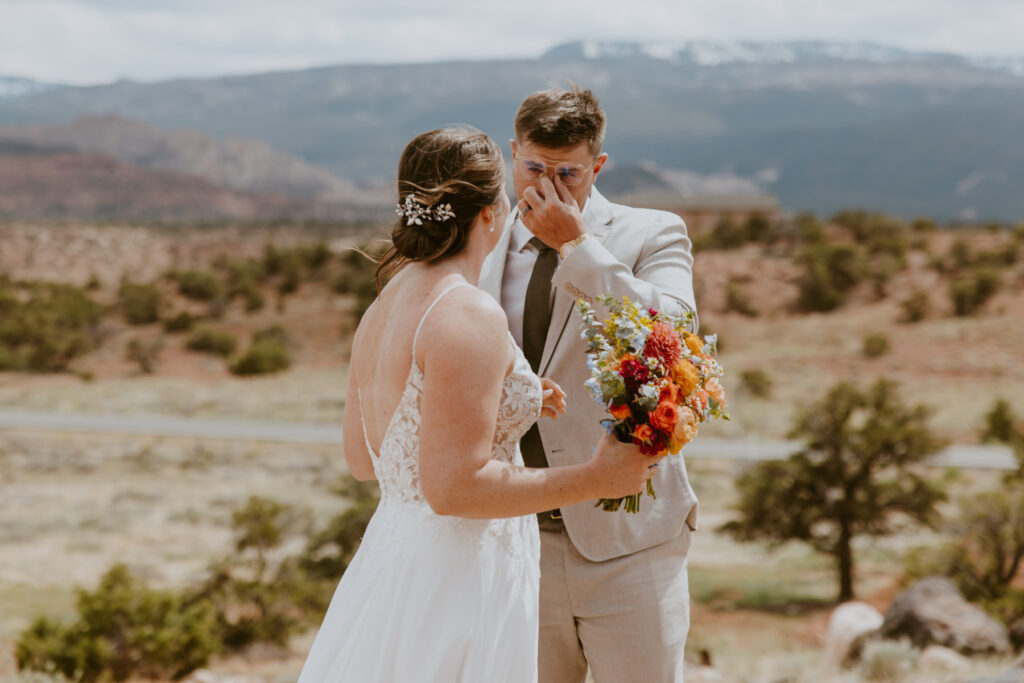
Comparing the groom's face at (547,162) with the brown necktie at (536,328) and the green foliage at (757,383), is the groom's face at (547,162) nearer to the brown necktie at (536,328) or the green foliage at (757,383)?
the brown necktie at (536,328)

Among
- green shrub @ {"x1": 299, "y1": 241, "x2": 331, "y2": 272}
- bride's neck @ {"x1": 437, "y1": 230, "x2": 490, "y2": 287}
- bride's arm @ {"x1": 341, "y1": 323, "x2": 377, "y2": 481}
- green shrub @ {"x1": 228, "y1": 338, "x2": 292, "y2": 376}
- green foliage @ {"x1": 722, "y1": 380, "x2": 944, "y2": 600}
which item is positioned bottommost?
green shrub @ {"x1": 228, "y1": 338, "x2": 292, "y2": 376}

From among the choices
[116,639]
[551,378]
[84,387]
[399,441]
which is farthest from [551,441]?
[84,387]

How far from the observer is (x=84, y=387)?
3152 cm

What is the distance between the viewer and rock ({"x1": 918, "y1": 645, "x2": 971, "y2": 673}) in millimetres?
7156

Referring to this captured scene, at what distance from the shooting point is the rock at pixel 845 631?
29.9 ft

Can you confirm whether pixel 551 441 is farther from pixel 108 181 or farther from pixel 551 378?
pixel 108 181

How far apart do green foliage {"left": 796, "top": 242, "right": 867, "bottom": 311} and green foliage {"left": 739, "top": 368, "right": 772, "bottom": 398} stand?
10925 millimetres

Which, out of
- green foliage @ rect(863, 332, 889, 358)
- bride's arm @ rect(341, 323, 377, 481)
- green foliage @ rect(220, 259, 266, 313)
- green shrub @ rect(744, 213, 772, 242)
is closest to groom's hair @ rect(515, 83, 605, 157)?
bride's arm @ rect(341, 323, 377, 481)

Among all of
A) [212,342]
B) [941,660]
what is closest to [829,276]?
[212,342]

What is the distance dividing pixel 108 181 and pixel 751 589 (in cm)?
13334

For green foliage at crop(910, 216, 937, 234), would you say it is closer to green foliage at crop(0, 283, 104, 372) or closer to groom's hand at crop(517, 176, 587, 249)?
green foliage at crop(0, 283, 104, 372)

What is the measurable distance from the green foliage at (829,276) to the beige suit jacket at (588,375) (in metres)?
37.7

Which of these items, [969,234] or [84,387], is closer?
[84,387]

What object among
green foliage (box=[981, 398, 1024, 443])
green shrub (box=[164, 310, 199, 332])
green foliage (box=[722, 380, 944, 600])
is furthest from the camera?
green shrub (box=[164, 310, 199, 332])
